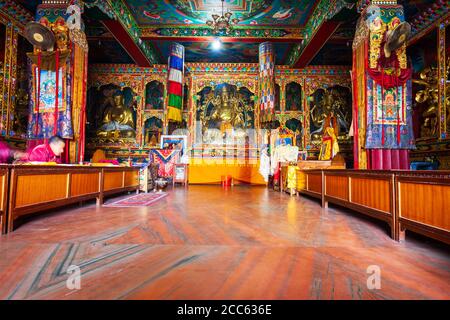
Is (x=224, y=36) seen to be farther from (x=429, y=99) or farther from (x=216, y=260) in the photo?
(x=216, y=260)

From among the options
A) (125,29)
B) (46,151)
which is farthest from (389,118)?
(125,29)

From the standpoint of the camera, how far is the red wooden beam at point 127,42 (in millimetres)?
7241

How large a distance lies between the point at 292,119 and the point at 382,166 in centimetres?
637

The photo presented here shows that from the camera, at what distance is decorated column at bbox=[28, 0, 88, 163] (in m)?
5.27

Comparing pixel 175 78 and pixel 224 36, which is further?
pixel 175 78

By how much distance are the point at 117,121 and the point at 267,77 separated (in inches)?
262

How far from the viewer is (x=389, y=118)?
490 cm

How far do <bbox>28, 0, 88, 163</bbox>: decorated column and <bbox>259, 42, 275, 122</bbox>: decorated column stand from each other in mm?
5411

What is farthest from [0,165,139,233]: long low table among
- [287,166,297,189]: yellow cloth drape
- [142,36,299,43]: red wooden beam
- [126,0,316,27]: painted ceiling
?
[142,36,299,43]: red wooden beam

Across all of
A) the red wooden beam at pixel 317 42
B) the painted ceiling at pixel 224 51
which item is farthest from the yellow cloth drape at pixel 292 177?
the painted ceiling at pixel 224 51

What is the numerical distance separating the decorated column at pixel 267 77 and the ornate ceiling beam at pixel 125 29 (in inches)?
165

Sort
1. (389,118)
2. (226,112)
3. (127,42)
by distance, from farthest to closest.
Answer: (226,112), (127,42), (389,118)

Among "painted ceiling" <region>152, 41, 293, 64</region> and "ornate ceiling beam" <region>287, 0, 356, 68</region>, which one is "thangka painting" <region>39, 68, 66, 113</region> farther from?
"ornate ceiling beam" <region>287, 0, 356, 68</region>
